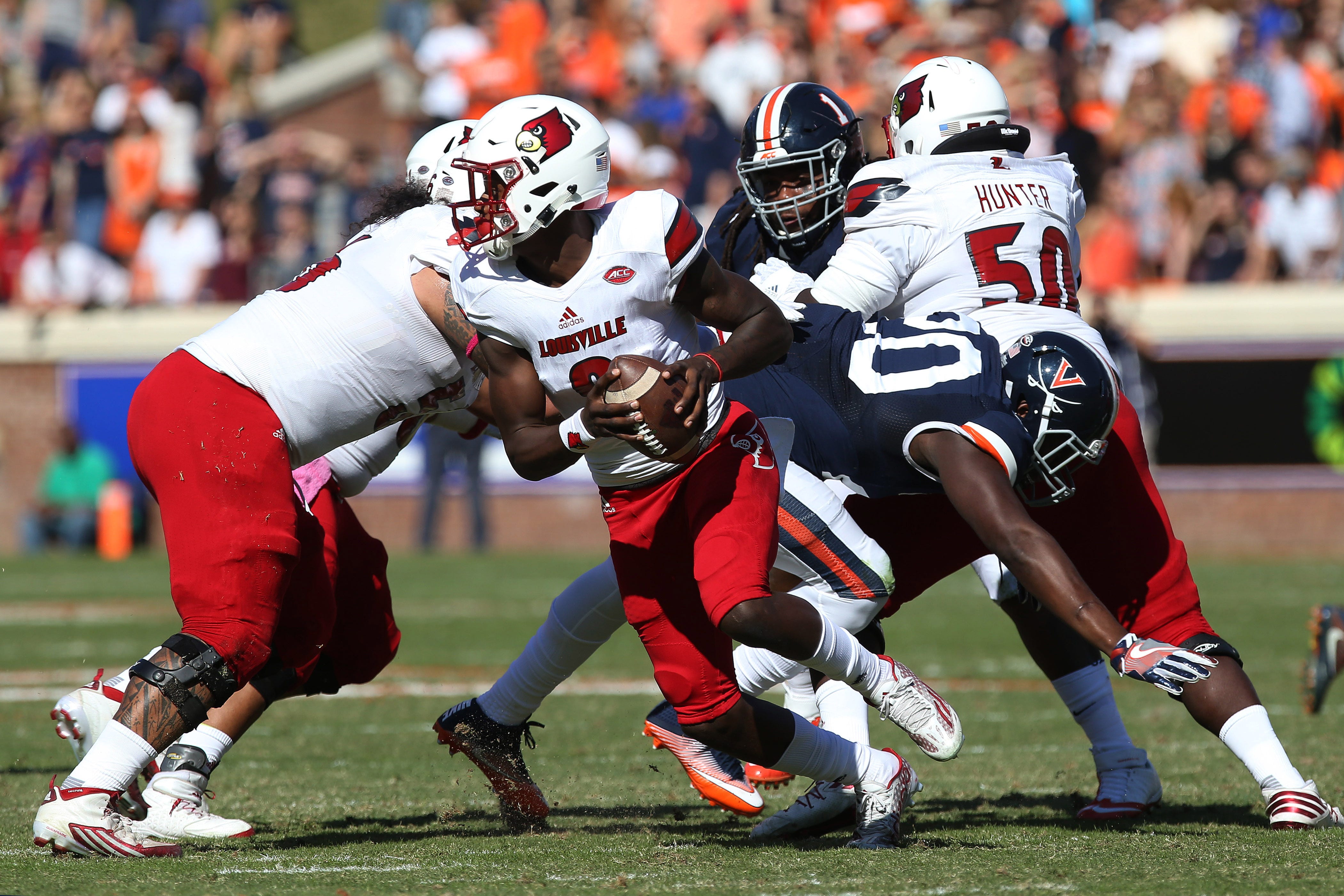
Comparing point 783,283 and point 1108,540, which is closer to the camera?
point 1108,540

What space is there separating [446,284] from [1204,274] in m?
10.9

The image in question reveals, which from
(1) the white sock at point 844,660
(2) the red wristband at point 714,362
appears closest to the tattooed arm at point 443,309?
(2) the red wristband at point 714,362

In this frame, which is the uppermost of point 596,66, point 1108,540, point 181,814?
point 596,66

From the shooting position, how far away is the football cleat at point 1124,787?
4.59 metres

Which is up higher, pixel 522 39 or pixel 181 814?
pixel 522 39

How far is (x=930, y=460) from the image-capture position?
4.25 meters

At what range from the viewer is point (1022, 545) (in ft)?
13.4

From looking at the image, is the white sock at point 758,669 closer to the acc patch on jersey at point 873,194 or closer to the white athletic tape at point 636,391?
the white athletic tape at point 636,391

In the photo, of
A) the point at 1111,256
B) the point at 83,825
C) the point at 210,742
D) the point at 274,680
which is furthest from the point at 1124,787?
the point at 1111,256

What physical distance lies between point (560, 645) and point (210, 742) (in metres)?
A: 0.99

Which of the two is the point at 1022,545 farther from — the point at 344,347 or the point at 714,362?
the point at 344,347

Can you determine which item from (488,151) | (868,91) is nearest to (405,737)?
(488,151)

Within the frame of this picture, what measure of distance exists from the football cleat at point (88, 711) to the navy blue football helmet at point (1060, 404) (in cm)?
255

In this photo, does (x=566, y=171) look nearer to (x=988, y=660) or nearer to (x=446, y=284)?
(x=446, y=284)
